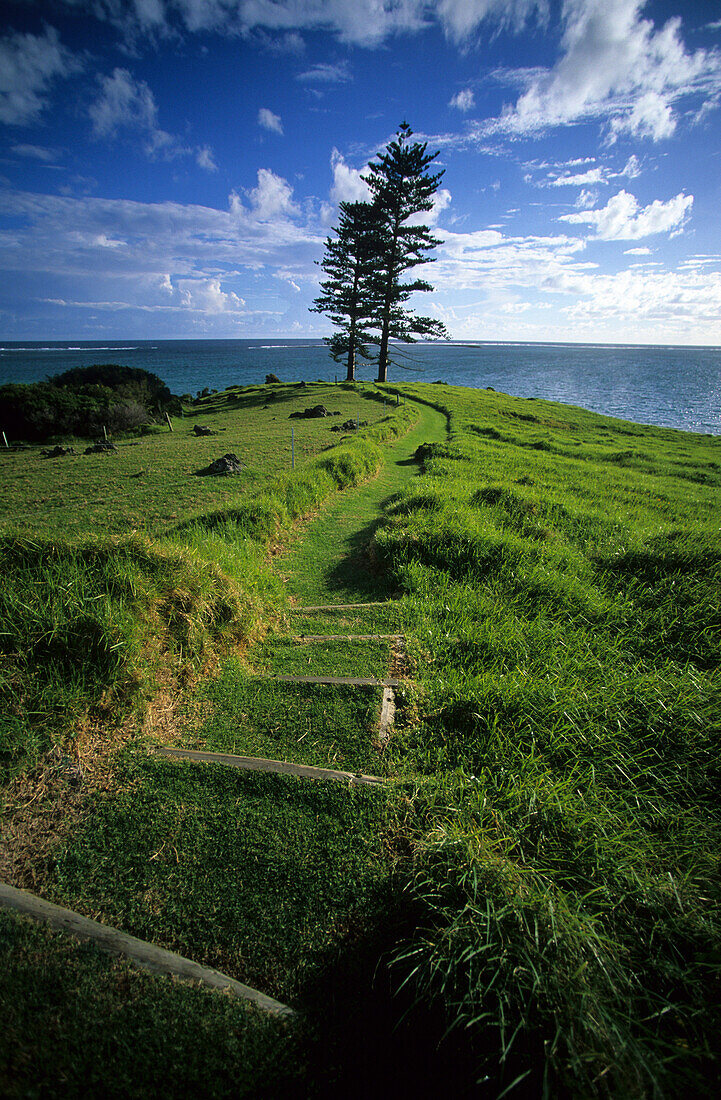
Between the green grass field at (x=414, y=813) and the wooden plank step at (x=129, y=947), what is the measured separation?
0.25ft

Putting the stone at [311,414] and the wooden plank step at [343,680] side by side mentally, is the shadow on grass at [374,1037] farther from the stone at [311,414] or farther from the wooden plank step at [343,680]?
the stone at [311,414]

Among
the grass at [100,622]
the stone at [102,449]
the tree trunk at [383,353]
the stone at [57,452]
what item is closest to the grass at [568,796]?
the grass at [100,622]

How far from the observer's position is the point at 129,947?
2.07 metres

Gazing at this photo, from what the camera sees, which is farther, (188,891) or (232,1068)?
(188,891)

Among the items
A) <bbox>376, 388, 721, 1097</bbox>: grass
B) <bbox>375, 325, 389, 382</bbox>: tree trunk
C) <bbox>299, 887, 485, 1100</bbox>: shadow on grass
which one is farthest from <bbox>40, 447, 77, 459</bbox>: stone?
<bbox>375, 325, 389, 382</bbox>: tree trunk

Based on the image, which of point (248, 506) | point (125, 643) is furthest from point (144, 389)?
point (125, 643)

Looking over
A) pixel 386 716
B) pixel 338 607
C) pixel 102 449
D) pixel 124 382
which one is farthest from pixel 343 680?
pixel 124 382

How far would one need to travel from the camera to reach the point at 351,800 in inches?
109

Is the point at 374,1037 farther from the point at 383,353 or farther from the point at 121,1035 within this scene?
the point at 383,353

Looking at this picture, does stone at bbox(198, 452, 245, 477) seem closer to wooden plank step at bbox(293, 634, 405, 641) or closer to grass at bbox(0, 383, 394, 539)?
grass at bbox(0, 383, 394, 539)

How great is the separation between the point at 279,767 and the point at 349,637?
6.48 feet

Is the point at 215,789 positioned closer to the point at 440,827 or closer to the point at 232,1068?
the point at 232,1068

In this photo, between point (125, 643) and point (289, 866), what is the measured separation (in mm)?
2236

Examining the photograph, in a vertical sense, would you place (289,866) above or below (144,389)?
below
